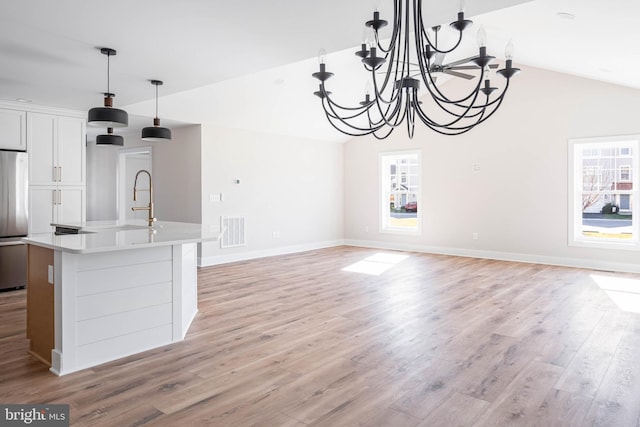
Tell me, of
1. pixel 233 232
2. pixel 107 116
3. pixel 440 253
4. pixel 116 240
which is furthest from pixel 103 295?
pixel 440 253

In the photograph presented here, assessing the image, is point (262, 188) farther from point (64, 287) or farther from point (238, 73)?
point (64, 287)

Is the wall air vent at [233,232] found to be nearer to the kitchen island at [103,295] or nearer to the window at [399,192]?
the window at [399,192]

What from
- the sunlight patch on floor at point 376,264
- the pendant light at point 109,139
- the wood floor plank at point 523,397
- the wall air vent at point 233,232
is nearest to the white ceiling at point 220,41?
the pendant light at point 109,139

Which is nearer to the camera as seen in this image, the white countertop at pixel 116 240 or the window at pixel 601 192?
the white countertop at pixel 116 240

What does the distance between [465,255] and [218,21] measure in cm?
651

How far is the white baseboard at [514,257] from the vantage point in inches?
259

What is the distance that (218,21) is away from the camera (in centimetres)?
295

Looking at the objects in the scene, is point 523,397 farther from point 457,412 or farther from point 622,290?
point 622,290

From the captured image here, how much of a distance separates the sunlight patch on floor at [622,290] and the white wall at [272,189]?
5.07 meters

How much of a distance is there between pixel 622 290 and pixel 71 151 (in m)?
7.36

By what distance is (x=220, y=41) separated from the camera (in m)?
3.34

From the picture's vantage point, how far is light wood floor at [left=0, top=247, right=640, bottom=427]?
7.65 ft

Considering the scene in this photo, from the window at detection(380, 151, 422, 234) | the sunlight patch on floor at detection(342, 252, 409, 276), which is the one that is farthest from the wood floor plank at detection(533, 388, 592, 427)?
the window at detection(380, 151, 422, 234)

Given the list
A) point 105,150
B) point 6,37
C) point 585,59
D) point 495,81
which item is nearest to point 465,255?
point 495,81
